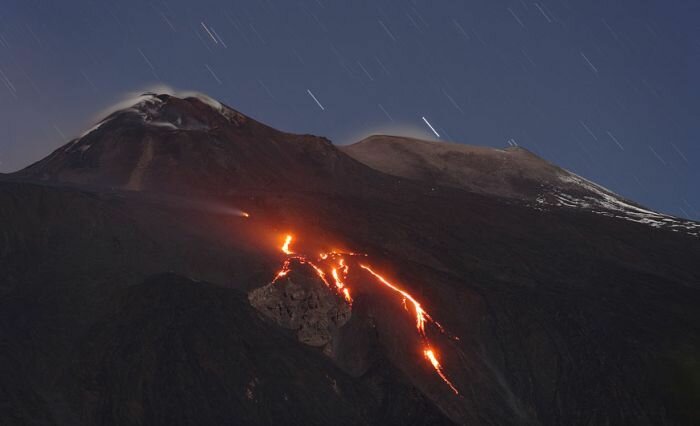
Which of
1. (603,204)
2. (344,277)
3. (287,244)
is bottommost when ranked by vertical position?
(603,204)

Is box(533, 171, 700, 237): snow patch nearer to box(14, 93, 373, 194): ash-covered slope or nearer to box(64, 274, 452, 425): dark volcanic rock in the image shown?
box(14, 93, 373, 194): ash-covered slope

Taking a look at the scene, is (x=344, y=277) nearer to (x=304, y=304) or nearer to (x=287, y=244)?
(x=304, y=304)

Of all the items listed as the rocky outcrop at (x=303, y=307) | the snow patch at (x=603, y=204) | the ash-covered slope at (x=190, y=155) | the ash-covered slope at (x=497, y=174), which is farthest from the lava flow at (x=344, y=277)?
the ash-covered slope at (x=497, y=174)

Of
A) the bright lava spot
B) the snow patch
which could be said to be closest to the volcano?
the bright lava spot

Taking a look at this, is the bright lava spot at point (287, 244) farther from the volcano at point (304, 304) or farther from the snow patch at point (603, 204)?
the snow patch at point (603, 204)

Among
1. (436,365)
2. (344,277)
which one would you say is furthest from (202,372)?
(344,277)
